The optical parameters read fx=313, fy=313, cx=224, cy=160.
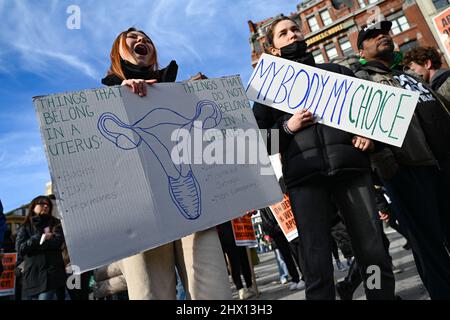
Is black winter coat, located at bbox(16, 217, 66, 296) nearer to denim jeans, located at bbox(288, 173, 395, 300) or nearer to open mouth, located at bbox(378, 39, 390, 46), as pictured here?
Answer: denim jeans, located at bbox(288, 173, 395, 300)

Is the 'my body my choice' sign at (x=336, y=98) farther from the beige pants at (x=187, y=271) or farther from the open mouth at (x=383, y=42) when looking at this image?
the beige pants at (x=187, y=271)

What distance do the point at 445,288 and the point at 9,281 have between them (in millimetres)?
6610

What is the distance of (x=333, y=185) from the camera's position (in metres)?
1.87

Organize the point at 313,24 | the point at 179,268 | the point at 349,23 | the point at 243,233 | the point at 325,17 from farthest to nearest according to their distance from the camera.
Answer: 1. the point at 313,24
2. the point at 325,17
3. the point at 349,23
4. the point at 243,233
5. the point at 179,268

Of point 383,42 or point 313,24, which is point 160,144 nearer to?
point 383,42

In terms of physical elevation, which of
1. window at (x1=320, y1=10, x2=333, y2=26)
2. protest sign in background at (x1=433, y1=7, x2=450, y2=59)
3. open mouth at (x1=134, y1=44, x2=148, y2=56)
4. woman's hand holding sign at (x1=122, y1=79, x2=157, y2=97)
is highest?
window at (x1=320, y1=10, x2=333, y2=26)

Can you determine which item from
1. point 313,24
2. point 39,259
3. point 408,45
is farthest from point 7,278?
point 313,24

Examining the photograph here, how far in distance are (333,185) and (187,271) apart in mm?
986

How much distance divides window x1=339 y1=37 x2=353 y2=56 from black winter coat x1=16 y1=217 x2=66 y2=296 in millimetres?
28339

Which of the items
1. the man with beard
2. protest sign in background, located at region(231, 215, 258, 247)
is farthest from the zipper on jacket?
protest sign in background, located at region(231, 215, 258, 247)

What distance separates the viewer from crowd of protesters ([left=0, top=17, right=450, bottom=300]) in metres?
1.50

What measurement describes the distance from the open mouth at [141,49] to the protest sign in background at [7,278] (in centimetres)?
565

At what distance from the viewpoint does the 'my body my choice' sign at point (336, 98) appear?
6.07ft
